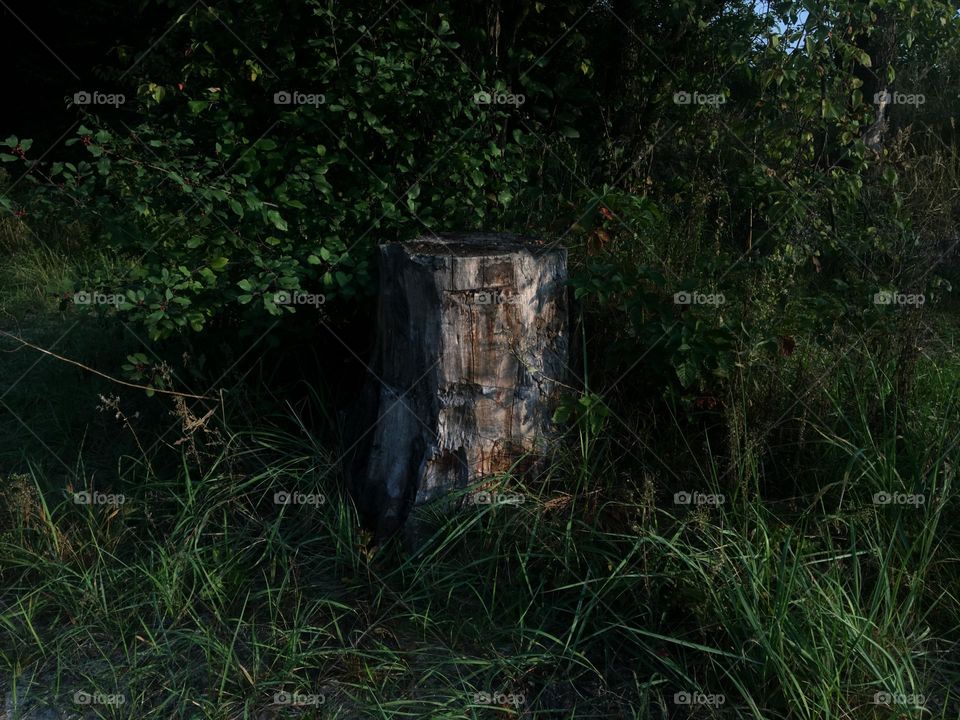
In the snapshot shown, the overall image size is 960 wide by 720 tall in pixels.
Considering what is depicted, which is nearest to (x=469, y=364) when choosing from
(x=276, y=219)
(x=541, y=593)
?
(x=541, y=593)

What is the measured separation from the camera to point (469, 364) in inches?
140

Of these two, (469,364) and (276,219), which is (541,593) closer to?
(469,364)

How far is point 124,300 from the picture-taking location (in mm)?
3799

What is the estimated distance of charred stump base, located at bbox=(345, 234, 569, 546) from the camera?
11.6 ft

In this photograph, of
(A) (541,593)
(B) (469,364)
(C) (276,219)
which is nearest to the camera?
(A) (541,593)

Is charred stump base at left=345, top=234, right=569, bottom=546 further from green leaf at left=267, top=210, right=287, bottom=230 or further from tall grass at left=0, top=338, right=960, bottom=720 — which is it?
green leaf at left=267, top=210, right=287, bottom=230

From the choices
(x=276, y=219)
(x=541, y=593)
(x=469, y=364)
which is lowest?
(x=541, y=593)

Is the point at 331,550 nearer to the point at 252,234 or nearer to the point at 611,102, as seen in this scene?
the point at 252,234

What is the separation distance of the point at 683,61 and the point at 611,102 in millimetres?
423

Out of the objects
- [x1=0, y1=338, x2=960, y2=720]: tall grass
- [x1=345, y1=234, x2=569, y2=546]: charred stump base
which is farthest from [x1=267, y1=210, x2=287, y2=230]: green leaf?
[x1=0, y1=338, x2=960, y2=720]: tall grass

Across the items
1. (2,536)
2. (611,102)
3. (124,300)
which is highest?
(611,102)

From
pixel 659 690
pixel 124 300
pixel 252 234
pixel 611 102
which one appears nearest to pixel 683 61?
pixel 611 102

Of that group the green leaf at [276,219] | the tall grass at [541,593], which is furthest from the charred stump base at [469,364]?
the green leaf at [276,219]

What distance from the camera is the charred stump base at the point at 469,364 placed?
354 cm
